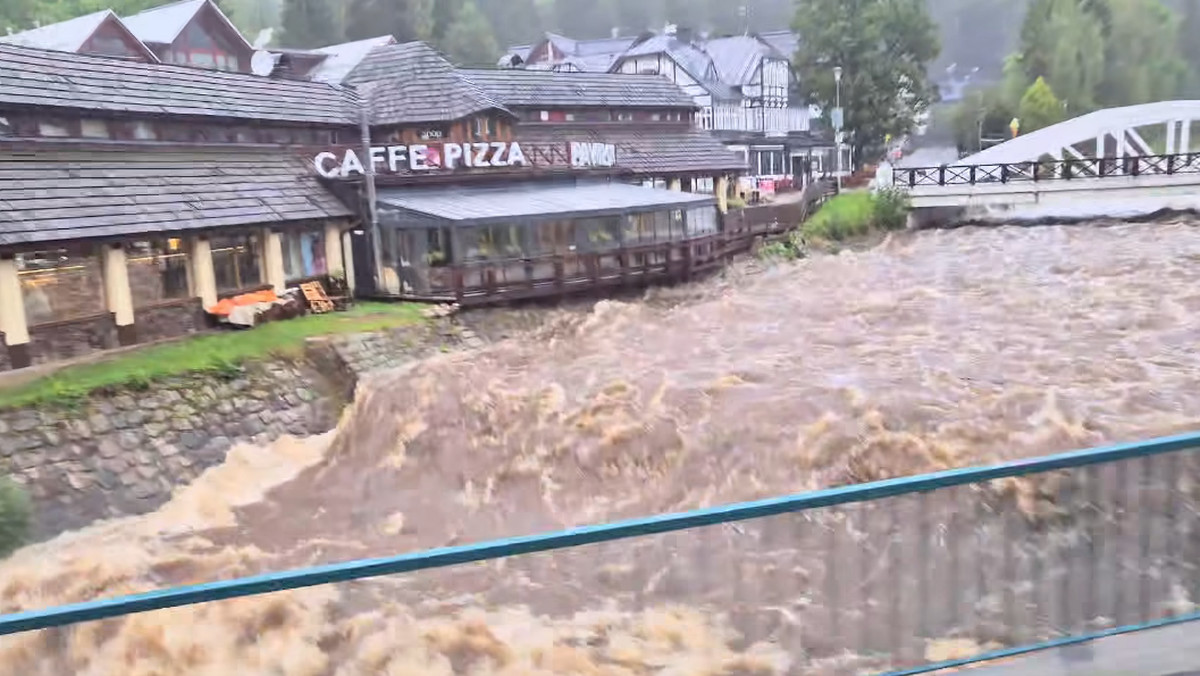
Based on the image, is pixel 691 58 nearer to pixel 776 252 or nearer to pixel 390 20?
Result: pixel 390 20

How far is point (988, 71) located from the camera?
332 feet

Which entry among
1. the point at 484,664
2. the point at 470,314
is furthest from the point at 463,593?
the point at 470,314

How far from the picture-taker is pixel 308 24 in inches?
2418

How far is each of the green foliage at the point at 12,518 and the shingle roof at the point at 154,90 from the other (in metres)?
9.75

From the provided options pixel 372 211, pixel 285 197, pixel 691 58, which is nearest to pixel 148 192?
pixel 285 197

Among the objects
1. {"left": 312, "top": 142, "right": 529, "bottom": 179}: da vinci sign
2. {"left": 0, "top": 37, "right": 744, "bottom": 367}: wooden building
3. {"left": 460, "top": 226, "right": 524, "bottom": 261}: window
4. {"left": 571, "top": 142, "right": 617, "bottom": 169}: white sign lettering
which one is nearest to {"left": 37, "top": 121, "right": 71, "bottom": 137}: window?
{"left": 0, "top": 37, "right": 744, "bottom": 367}: wooden building

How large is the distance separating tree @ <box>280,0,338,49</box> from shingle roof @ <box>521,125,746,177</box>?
29999mm

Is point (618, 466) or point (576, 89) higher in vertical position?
point (576, 89)

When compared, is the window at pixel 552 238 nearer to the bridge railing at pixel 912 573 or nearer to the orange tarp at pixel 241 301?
the orange tarp at pixel 241 301

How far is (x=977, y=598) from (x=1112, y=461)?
0.99m

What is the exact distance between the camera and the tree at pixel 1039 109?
5922 cm

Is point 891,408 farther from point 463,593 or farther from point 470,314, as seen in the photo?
point 470,314

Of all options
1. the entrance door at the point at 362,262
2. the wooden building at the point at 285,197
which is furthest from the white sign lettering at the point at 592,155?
the entrance door at the point at 362,262

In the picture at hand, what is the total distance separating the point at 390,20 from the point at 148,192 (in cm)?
4424
